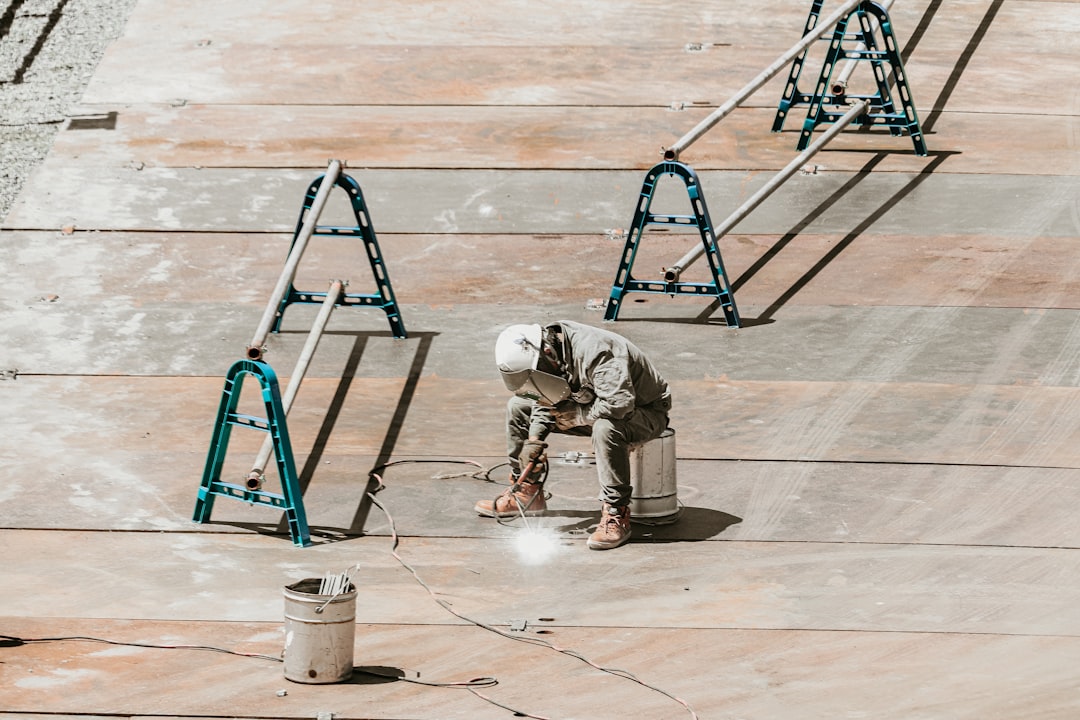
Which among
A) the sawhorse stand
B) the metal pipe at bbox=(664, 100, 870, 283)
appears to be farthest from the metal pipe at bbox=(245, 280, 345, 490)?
the sawhorse stand

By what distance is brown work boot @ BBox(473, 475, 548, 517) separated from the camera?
954 centimetres

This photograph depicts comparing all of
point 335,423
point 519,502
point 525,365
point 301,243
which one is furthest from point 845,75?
point 525,365

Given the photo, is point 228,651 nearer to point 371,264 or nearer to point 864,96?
point 371,264

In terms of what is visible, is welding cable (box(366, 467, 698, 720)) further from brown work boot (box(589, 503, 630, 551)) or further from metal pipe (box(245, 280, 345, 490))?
brown work boot (box(589, 503, 630, 551))

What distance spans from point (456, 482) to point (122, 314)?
3.76 meters

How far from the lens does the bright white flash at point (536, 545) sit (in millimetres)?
9023

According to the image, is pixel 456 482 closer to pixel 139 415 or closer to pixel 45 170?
pixel 139 415

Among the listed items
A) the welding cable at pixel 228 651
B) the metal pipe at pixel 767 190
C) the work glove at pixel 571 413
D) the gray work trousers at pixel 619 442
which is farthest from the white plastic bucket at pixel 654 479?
the metal pipe at pixel 767 190

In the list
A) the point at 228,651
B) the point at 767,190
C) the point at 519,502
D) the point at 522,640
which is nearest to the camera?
the point at 228,651

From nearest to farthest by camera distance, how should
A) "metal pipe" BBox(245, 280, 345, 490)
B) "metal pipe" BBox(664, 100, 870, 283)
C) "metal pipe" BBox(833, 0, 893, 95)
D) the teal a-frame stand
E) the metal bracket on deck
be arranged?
"metal pipe" BBox(245, 280, 345, 490) < the metal bracket on deck < the teal a-frame stand < "metal pipe" BBox(664, 100, 870, 283) < "metal pipe" BBox(833, 0, 893, 95)

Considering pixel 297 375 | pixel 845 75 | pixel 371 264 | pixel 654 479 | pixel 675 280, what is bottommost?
pixel 654 479

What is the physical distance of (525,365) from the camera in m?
8.94

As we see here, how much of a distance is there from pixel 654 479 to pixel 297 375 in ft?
8.01

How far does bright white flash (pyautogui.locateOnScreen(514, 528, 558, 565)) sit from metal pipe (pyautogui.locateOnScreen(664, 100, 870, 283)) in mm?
3442
